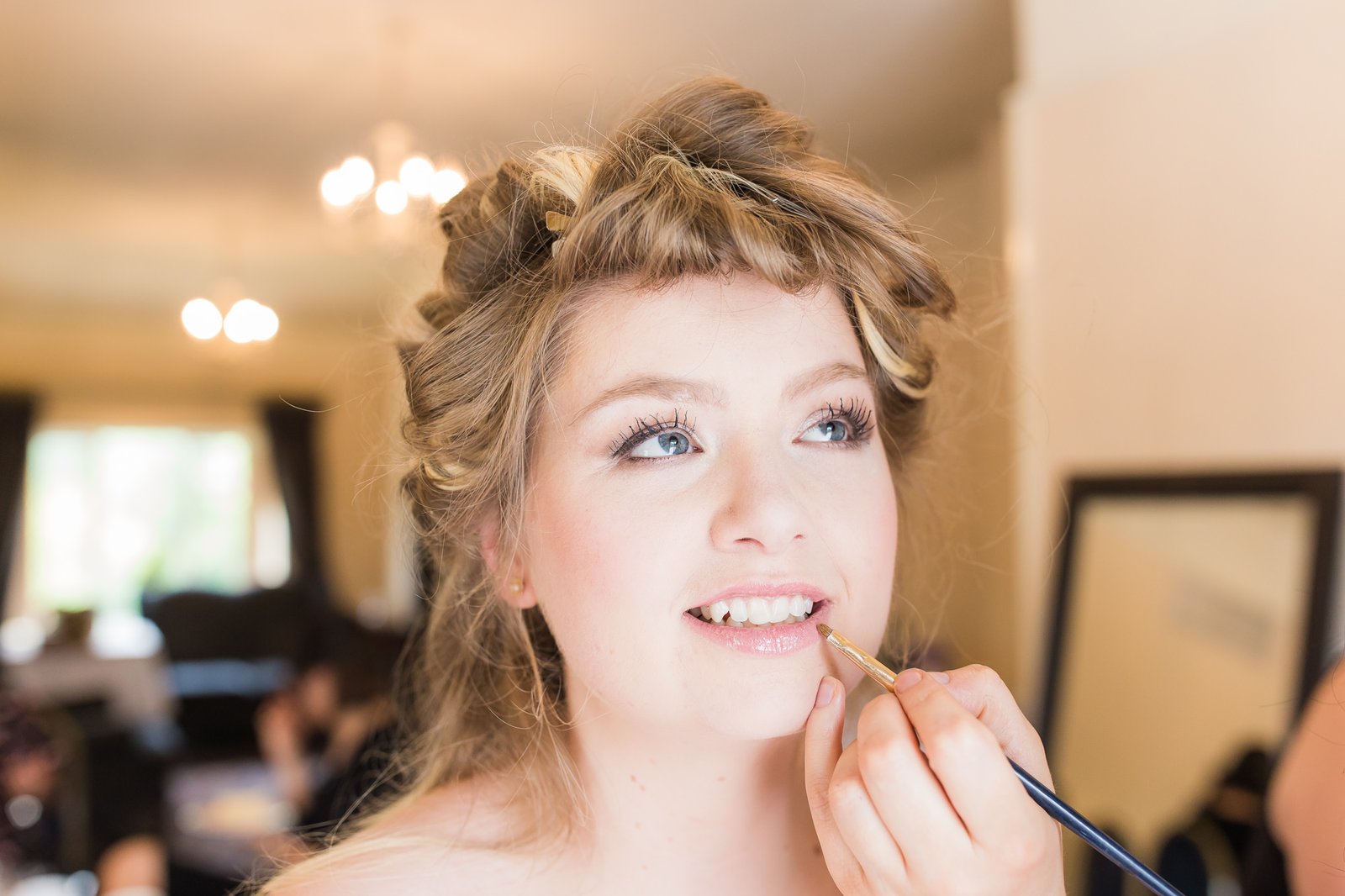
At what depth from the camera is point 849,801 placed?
0.69 metres

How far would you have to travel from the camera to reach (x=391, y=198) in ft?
8.50

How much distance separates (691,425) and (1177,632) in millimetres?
1457

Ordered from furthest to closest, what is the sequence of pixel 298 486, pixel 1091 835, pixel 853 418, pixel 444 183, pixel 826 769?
pixel 298 486, pixel 444 183, pixel 853 418, pixel 826 769, pixel 1091 835

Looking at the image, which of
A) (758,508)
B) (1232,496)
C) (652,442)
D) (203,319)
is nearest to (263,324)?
(203,319)

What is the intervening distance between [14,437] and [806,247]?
742cm

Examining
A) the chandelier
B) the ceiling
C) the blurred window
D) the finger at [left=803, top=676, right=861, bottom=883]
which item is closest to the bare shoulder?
the finger at [left=803, top=676, right=861, bottom=883]

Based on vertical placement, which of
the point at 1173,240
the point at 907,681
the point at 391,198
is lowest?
the point at 907,681

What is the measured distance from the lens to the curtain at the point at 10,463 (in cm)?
679

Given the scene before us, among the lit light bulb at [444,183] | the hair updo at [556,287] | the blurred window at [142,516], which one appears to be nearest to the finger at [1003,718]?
the hair updo at [556,287]

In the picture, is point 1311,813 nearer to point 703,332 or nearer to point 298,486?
point 703,332

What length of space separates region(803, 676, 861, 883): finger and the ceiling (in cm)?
128

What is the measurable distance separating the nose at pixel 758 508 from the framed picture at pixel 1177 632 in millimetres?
1167

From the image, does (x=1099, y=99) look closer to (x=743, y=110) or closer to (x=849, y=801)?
(x=743, y=110)

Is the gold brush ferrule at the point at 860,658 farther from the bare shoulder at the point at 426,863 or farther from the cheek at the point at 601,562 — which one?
the bare shoulder at the point at 426,863
